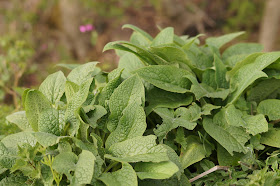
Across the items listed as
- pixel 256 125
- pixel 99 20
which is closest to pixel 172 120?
pixel 256 125

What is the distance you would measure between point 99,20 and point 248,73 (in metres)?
5.61

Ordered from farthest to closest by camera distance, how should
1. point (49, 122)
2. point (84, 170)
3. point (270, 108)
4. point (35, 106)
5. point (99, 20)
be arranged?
point (99, 20)
point (270, 108)
point (35, 106)
point (49, 122)
point (84, 170)

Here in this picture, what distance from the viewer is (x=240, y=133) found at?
1719mm

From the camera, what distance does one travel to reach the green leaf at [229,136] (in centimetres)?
166

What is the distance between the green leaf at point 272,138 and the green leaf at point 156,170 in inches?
25.0

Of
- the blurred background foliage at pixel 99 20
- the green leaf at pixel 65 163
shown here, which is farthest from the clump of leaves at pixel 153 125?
the blurred background foliage at pixel 99 20

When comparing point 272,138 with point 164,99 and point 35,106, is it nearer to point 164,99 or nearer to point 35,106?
point 164,99

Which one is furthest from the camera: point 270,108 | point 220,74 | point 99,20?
point 99,20

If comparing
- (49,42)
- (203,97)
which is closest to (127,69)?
(203,97)

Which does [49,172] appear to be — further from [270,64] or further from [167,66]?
[270,64]

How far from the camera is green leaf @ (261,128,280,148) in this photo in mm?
1722

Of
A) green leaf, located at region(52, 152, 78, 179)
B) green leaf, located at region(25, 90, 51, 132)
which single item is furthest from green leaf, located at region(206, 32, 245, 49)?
green leaf, located at region(52, 152, 78, 179)

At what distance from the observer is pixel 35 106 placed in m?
1.70

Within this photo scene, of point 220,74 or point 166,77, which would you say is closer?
point 166,77
